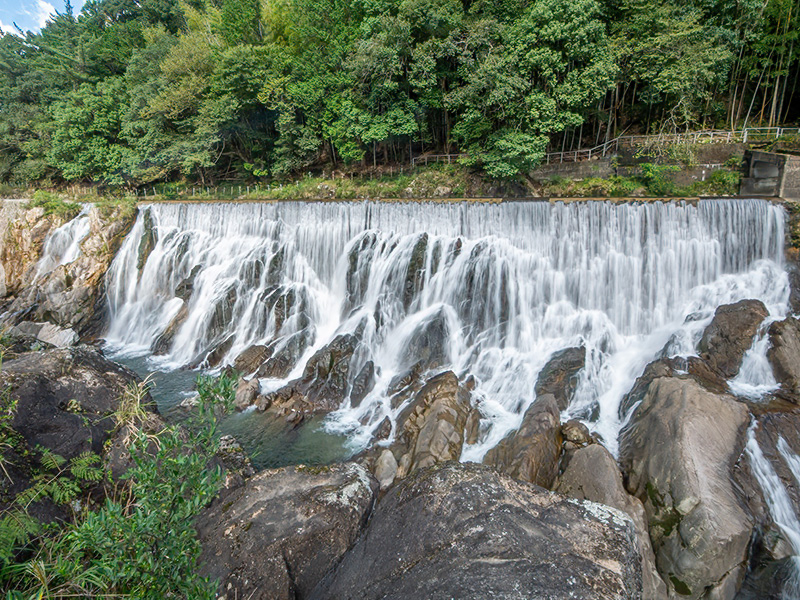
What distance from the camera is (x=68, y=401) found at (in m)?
6.04

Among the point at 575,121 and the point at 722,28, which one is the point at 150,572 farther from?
the point at 722,28

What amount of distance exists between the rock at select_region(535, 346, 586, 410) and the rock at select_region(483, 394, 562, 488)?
1187mm

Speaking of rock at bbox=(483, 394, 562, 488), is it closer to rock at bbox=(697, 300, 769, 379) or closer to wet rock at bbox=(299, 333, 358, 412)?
rock at bbox=(697, 300, 769, 379)

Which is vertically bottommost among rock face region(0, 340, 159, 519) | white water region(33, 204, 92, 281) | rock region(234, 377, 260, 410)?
rock region(234, 377, 260, 410)

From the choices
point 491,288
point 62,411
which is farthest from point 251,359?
point 491,288

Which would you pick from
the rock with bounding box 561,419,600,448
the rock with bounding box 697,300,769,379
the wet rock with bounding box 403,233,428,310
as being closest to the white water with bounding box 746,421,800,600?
the rock with bounding box 697,300,769,379

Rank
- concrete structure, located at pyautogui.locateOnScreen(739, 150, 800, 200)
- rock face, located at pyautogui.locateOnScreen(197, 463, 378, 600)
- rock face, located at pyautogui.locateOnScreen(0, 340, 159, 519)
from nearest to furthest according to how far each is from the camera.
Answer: rock face, located at pyautogui.locateOnScreen(197, 463, 378, 600), rock face, located at pyautogui.locateOnScreen(0, 340, 159, 519), concrete structure, located at pyautogui.locateOnScreen(739, 150, 800, 200)

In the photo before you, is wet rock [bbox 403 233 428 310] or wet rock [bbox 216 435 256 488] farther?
wet rock [bbox 403 233 428 310]

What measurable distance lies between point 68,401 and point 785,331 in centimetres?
1510

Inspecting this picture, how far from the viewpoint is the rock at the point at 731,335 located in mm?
10109

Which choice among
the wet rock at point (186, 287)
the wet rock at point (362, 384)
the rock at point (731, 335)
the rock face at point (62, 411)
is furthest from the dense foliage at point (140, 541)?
the wet rock at point (186, 287)

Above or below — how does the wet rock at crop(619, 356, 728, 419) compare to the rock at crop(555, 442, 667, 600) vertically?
above

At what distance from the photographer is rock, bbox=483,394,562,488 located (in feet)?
26.5

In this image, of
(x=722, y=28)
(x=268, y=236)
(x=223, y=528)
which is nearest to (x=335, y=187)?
(x=268, y=236)
